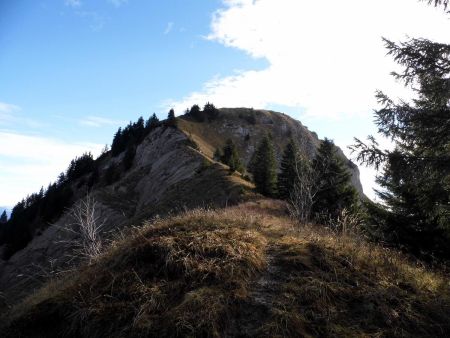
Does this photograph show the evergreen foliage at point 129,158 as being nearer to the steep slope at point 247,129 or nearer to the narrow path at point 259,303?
the steep slope at point 247,129

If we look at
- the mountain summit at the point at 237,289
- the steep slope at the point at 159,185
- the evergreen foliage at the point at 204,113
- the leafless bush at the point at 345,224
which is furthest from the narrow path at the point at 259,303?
the evergreen foliage at the point at 204,113

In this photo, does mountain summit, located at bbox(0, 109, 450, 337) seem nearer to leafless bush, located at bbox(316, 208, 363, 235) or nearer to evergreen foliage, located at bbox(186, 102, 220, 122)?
leafless bush, located at bbox(316, 208, 363, 235)

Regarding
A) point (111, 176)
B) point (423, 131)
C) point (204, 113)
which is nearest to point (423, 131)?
point (423, 131)

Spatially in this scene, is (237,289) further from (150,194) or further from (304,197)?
(150,194)

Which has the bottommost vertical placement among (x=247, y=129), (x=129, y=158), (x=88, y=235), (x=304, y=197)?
(x=88, y=235)

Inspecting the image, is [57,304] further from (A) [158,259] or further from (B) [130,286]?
(A) [158,259]

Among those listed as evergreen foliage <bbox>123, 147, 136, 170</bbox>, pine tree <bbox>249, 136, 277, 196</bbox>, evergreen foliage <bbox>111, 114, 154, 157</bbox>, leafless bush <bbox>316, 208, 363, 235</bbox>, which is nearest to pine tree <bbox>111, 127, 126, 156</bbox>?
evergreen foliage <bbox>111, 114, 154, 157</bbox>

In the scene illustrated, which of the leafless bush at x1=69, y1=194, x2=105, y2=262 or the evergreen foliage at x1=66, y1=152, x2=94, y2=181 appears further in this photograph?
the evergreen foliage at x1=66, y1=152, x2=94, y2=181

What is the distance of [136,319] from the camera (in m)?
4.89

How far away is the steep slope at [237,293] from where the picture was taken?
4859 mm

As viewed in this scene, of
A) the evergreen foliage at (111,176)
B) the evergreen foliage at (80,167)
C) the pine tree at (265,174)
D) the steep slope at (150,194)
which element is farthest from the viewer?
the evergreen foliage at (80,167)

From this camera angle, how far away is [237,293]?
5.30 meters

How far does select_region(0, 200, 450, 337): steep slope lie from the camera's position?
486 cm

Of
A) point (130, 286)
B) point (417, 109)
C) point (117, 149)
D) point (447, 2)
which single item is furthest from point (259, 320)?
point (117, 149)
